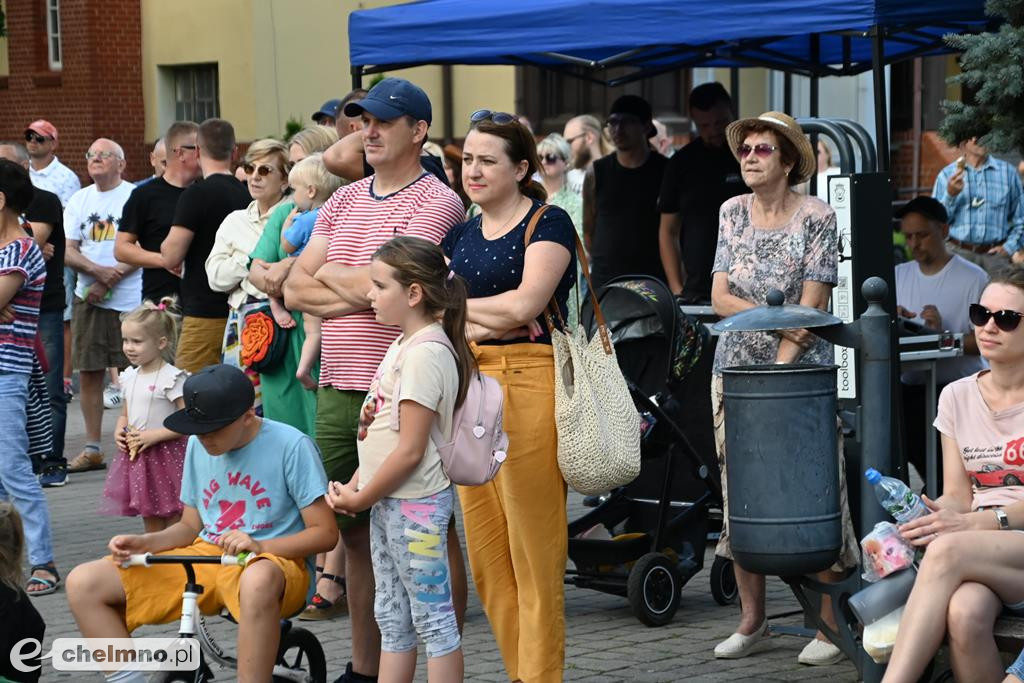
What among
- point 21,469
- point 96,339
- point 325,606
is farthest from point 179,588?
point 96,339

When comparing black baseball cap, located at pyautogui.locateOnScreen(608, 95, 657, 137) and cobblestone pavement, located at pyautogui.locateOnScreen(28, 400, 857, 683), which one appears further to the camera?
black baseball cap, located at pyautogui.locateOnScreen(608, 95, 657, 137)

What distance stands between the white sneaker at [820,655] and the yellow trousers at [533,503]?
1.22m

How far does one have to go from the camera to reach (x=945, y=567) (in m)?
5.00

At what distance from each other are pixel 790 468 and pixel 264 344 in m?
2.70

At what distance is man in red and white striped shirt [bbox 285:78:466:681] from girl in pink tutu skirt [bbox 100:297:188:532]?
1.26 m

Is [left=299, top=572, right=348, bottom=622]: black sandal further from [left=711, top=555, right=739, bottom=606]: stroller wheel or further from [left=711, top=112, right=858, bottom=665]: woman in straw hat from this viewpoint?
[left=711, top=112, right=858, bottom=665]: woman in straw hat

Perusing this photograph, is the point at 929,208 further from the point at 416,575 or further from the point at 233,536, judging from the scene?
the point at 233,536

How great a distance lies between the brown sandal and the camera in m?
11.1

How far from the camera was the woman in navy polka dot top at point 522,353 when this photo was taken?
17.8 feet

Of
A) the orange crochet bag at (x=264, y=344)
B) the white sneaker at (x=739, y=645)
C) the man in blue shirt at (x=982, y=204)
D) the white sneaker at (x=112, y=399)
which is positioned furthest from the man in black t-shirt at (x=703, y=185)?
the white sneaker at (x=112, y=399)

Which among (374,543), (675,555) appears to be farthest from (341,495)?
(675,555)

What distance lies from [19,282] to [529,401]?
3.07 metres

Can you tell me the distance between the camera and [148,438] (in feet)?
22.9

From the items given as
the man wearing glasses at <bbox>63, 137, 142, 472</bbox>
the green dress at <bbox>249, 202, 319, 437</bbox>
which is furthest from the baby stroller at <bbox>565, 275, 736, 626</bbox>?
the man wearing glasses at <bbox>63, 137, 142, 472</bbox>
